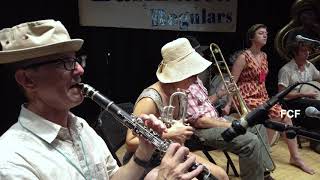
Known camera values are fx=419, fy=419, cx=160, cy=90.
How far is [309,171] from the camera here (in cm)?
377

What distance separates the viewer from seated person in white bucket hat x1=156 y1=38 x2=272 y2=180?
2648 mm

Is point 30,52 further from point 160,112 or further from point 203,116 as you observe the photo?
point 203,116

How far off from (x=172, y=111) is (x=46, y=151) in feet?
3.26

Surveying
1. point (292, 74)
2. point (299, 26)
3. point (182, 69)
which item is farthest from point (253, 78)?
point (182, 69)

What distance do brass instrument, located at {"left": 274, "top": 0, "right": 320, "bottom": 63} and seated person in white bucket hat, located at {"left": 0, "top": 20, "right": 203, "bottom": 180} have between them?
370 cm

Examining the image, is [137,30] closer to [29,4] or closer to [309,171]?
[29,4]

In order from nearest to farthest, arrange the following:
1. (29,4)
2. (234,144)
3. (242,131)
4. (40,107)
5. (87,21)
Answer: (242,131) < (40,107) < (234,144) < (29,4) < (87,21)

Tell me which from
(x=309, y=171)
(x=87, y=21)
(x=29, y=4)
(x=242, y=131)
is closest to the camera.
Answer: (x=242, y=131)

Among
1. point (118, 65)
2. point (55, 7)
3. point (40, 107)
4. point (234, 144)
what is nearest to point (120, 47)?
point (118, 65)

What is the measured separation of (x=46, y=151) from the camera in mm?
1460

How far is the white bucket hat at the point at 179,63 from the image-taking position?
2584 mm

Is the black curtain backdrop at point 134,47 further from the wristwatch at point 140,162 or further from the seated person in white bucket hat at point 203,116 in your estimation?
the wristwatch at point 140,162

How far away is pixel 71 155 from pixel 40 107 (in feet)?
0.68

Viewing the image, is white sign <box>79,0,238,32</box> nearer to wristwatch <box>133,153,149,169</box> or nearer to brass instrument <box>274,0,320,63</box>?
brass instrument <box>274,0,320,63</box>
